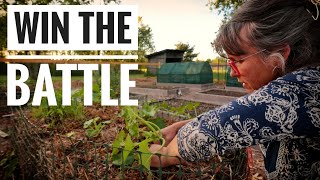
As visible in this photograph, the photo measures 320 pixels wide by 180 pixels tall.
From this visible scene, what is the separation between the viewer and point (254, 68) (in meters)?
1.19

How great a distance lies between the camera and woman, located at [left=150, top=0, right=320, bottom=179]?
0.94 meters

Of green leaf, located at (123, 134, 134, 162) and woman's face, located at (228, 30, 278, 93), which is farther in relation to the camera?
green leaf, located at (123, 134, 134, 162)

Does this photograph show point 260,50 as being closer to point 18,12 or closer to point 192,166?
point 192,166

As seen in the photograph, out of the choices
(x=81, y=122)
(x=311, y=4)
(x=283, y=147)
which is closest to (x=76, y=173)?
(x=81, y=122)

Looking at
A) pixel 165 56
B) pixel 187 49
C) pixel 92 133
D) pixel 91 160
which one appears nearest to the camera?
pixel 91 160

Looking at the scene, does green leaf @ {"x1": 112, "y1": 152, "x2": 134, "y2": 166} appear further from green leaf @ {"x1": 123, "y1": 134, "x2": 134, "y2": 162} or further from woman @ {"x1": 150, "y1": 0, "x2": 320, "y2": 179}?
woman @ {"x1": 150, "y1": 0, "x2": 320, "y2": 179}

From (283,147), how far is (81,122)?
5.91ft

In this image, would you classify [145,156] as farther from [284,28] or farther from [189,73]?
[189,73]

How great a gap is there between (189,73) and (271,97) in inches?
644

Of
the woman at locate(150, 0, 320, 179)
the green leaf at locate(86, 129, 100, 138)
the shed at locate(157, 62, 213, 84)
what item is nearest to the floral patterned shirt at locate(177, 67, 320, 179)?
the woman at locate(150, 0, 320, 179)

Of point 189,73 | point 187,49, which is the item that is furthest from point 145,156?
point 187,49

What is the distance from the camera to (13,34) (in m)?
9.83

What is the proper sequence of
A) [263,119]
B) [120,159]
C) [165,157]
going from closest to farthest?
[263,119] → [165,157] → [120,159]

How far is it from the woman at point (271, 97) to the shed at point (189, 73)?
1574 centimetres
